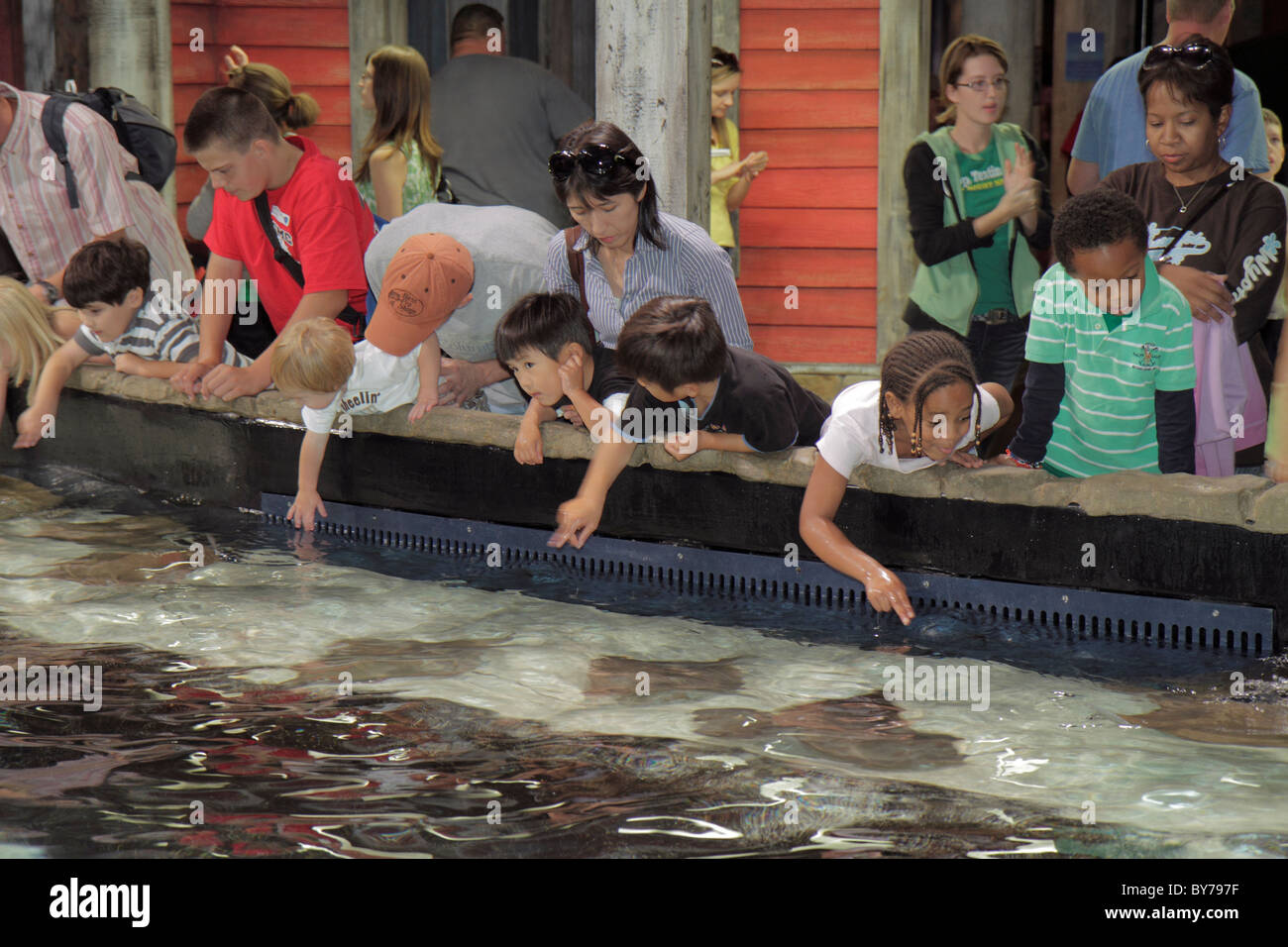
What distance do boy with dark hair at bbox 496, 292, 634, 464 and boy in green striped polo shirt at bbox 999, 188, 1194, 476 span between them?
53.2 inches

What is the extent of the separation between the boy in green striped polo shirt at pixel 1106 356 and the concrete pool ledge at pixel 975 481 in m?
0.19

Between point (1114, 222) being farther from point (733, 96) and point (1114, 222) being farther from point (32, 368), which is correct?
point (32, 368)

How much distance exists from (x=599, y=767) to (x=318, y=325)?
2617mm

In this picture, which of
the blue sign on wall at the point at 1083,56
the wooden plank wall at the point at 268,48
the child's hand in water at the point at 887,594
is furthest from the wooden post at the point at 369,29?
the child's hand in water at the point at 887,594

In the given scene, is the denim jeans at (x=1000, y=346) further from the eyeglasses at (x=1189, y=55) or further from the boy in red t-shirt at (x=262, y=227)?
the boy in red t-shirt at (x=262, y=227)

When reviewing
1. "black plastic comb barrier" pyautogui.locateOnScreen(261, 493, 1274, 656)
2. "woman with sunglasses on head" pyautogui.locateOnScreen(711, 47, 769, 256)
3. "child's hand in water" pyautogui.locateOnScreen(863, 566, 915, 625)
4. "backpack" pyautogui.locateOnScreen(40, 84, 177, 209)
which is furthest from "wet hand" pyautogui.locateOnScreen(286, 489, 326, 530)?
"woman with sunglasses on head" pyautogui.locateOnScreen(711, 47, 769, 256)

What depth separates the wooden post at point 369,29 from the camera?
30.8 feet

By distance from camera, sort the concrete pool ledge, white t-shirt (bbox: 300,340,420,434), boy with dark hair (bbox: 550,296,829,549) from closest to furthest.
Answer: the concrete pool ledge < boy with dark hair (bbox: 550,296,829,549) < white t-shirt (bbox: 300,340,420,434)

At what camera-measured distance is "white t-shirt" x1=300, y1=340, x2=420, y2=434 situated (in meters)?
5.79

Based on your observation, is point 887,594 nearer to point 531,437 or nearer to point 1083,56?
point 531,437

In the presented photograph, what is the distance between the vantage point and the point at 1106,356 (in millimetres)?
4633

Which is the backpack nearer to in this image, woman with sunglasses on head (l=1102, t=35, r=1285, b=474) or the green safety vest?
the green safety vest

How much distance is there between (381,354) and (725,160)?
3133 mm
